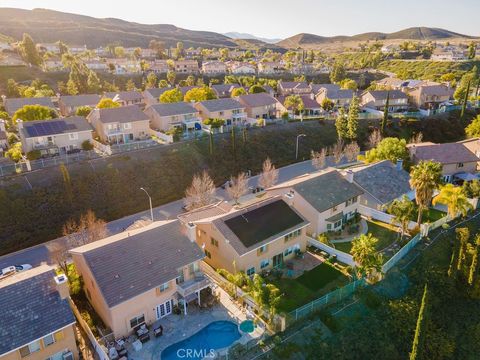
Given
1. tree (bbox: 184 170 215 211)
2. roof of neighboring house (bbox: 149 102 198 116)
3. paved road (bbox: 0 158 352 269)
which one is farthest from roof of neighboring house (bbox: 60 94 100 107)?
tree (bbox: 184 170 215 211)

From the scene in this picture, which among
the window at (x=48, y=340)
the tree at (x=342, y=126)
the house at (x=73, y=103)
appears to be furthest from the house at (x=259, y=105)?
the window at (x=48, y=340)

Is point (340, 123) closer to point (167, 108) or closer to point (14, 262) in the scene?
point (167, 108)

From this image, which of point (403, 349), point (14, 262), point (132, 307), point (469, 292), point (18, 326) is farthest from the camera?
point (14, 262)

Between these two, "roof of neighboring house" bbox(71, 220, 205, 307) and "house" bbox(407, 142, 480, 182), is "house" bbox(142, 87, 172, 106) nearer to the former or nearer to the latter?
→ "house" bbox(407, 142, 480, 182)

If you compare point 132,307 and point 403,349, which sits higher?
point 132,307

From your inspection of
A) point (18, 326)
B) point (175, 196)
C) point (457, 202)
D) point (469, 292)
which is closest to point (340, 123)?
point (457, 202)

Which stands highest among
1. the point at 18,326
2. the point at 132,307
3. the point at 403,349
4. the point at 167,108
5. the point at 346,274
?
the point at 167,108
